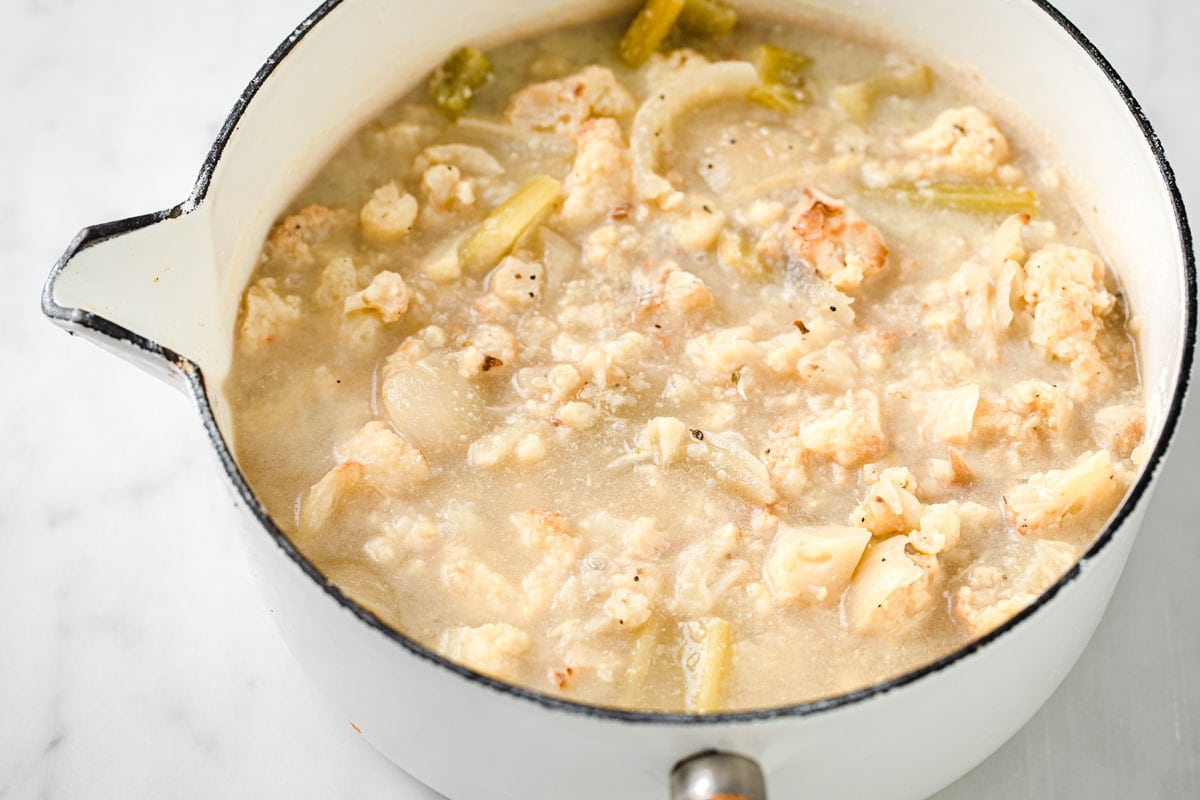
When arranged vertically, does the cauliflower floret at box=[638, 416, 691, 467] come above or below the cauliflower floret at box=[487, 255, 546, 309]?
below

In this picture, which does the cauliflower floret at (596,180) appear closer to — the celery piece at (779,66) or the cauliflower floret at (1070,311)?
the celery piece at (779,66)

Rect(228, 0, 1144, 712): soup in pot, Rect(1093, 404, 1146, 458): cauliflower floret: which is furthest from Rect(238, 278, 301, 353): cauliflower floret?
Rect(1093, 404, 1146, 458): cauliflower floret

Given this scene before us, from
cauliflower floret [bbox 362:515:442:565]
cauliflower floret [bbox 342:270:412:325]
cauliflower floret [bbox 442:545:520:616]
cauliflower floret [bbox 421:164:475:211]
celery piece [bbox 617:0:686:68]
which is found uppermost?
celery piece [bbox 617:0:686:68]

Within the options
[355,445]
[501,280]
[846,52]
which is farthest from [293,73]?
[846,52]

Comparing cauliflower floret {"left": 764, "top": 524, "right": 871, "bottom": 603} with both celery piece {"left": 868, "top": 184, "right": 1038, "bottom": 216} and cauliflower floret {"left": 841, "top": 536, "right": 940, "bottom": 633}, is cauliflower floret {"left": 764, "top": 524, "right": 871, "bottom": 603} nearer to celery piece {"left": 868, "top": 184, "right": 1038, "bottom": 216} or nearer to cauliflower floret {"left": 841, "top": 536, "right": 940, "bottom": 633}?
cauliflower floret {"left": 841, "top": 536, "right": 940, "bottom": 633}

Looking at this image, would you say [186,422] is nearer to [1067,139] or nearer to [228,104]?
[228,104]

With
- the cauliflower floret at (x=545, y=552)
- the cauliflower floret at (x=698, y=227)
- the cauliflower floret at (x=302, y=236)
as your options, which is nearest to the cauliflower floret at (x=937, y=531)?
the cauliflower floret at (x=545, y=552)
